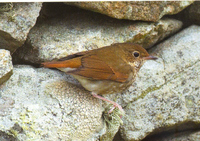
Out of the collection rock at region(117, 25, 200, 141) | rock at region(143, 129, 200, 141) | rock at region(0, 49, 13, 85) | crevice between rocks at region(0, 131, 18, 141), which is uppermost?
rock at region(0, 49, 13, 85)

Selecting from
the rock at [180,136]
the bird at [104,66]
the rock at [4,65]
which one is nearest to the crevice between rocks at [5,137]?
the rock at [4,65]

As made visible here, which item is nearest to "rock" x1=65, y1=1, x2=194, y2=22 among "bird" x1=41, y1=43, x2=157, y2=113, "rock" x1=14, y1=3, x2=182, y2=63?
"rock" x1=14, y1=3, x2=182, y2=63

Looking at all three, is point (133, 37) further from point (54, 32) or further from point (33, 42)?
point (33, 42)

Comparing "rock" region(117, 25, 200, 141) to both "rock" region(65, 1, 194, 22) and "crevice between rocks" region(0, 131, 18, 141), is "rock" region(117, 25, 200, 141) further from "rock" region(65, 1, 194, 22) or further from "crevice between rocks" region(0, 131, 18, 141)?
"crevice between rocks" region(0, 131, 18, 141)

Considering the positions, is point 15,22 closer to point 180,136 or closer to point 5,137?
point 5,137

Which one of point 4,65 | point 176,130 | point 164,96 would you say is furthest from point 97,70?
point 176,130

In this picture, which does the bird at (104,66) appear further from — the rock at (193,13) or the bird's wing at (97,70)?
the rock at (193,13)
